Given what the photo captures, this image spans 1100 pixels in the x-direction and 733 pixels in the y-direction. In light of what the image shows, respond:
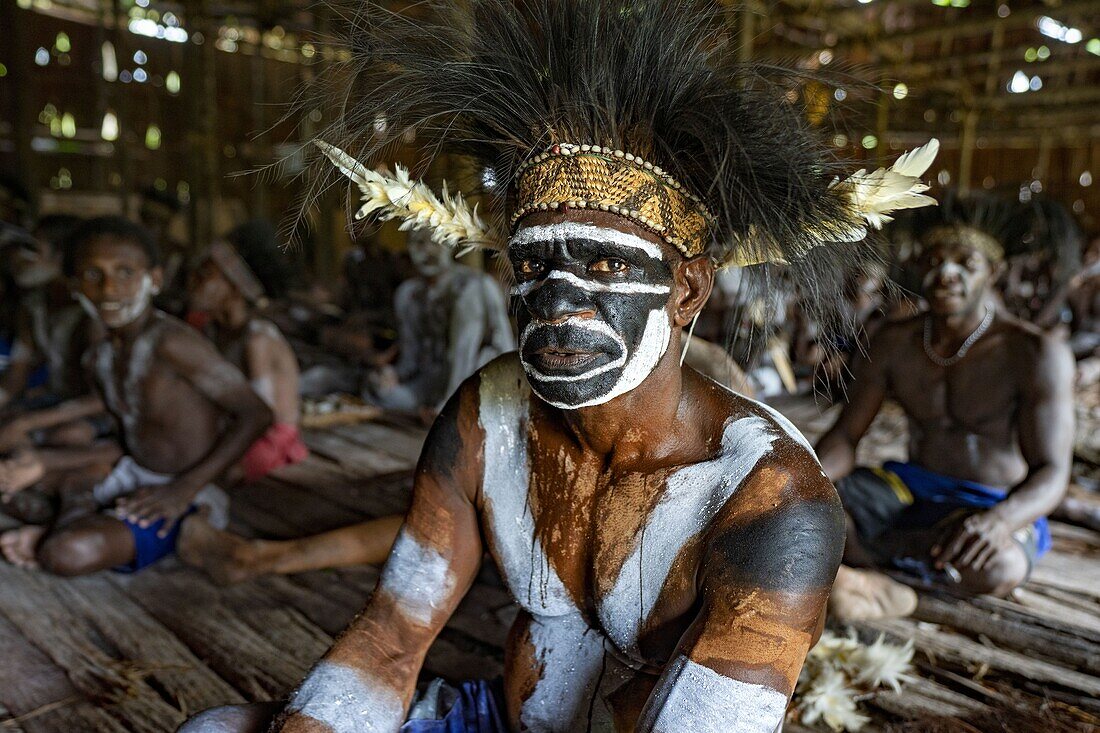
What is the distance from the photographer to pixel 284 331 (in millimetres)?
8523

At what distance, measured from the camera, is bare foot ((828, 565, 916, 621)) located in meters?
2.95

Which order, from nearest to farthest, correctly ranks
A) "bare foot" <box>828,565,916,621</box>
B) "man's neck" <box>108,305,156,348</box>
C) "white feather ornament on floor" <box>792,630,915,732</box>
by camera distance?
1. "white feather ornament on floor" <box>792,630,915,732</box>
2. "bare foot" <box>828,565,916,621</box>
3. "man's neck" <box>108,305,156,348</box>

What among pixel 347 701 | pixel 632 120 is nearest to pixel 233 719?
pixel 347 701

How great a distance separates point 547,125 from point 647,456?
67 cm

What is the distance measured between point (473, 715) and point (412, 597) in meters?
0.32

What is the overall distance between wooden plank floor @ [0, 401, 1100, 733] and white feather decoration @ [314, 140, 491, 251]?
4.77 ft

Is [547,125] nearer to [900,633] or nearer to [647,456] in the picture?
[647,456]

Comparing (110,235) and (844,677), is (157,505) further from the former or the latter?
(844,677)

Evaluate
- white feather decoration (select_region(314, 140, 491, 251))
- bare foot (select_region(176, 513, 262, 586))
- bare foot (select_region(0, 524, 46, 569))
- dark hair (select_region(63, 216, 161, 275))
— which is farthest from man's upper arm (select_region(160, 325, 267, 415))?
white feather decoration (select_region(314, 140, 491, 251))

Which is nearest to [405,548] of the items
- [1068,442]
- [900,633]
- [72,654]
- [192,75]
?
[72,654]

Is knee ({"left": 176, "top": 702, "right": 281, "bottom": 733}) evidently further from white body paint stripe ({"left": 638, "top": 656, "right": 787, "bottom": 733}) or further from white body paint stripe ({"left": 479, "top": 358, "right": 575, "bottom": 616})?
white body paint stripe ({"left": 638, "top": 656, "right": 787, "bottom": 733})

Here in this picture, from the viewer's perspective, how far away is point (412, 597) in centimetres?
177

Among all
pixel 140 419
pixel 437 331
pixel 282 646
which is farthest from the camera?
pixel 437 331

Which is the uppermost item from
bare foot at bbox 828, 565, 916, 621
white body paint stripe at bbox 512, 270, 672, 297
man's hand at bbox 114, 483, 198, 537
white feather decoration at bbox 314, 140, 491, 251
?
white feather decoration at bbox 314, 140, 491, 251
